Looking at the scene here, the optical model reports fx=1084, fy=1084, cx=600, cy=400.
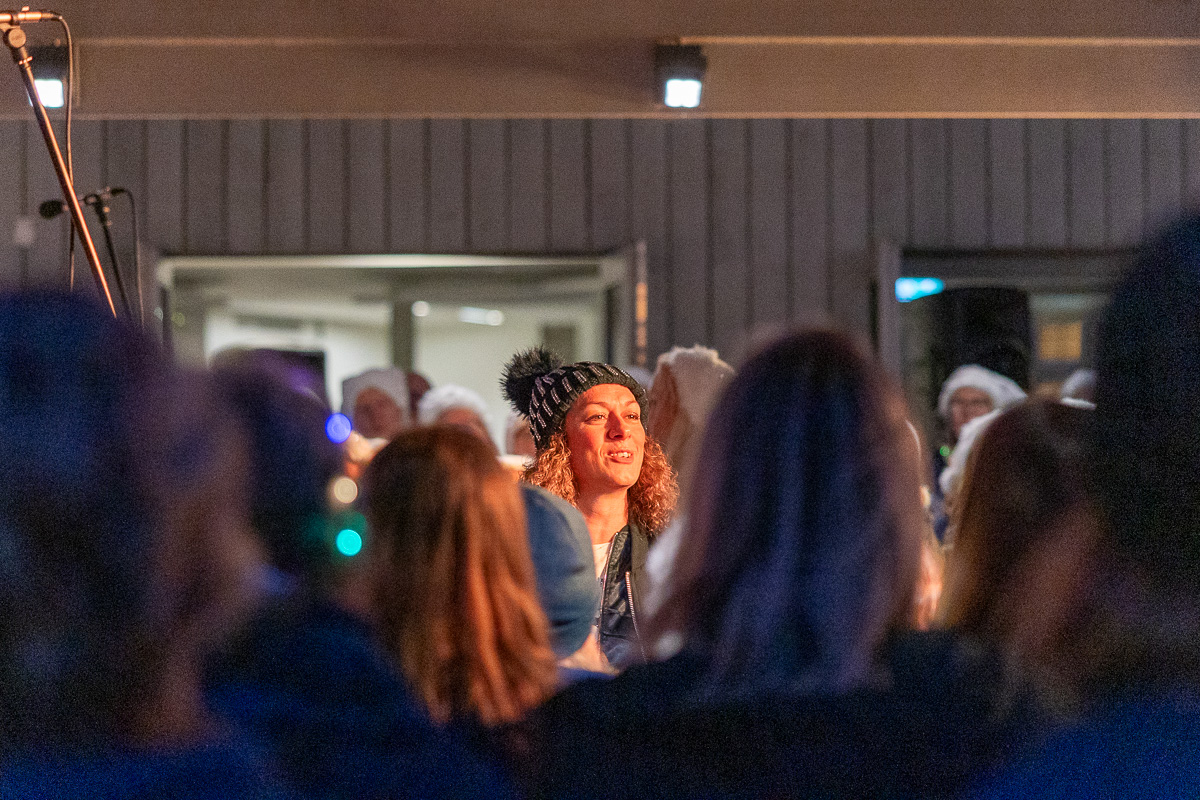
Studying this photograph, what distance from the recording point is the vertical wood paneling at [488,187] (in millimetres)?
4562

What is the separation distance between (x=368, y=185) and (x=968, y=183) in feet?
8.40

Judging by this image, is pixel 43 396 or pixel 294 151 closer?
pixel 43 396

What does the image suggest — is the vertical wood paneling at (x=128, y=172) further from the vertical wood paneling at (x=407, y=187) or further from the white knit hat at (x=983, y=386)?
the white knit hat at (x=983, y=386)

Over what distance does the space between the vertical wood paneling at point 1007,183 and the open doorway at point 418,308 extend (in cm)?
165

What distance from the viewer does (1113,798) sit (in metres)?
0.99

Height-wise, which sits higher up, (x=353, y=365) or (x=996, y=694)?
(x=353, y=365)

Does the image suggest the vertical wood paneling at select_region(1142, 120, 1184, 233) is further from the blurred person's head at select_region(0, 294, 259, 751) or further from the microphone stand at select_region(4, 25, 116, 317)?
the blurred person's head at select_region(0, 294, 259, 751)

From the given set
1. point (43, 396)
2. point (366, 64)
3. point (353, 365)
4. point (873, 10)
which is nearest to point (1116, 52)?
point (873, 10)

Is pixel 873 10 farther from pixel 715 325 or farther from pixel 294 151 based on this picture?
pixel 294 151

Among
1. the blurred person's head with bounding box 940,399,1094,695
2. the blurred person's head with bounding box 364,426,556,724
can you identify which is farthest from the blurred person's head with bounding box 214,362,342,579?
the blurred person's head with bounding box 940,399,1094,695

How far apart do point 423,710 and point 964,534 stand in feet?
1.71

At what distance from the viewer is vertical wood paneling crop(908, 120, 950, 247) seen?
15.3ft

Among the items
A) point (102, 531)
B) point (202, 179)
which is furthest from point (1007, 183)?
point (102, 531)

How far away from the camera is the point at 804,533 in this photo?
0.95 m
